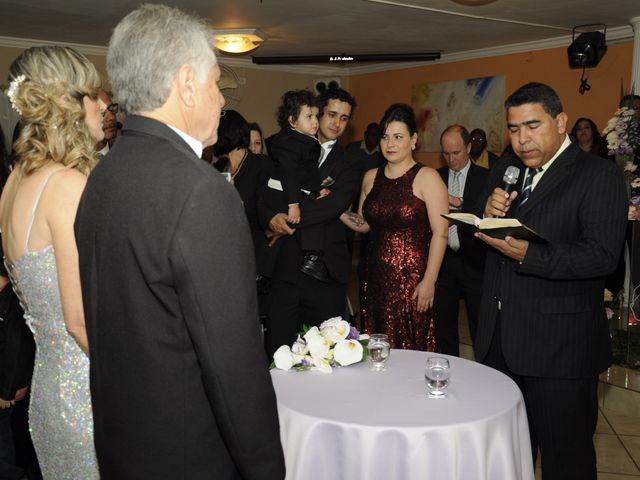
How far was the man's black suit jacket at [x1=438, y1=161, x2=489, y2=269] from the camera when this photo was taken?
13.9ft

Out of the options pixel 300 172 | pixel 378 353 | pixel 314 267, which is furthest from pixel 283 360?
pixel 300 172

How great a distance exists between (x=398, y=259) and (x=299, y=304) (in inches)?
24.9

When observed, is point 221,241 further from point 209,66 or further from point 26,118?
point 26,118

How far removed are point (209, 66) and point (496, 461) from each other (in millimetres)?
1400

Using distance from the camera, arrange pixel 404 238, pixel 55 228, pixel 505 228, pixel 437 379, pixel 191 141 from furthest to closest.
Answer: pixel 404 238 < pixel 505 228 < pixel 437 379 < pixel 55 228 < pixel 191 141

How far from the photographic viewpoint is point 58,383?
1.76 m

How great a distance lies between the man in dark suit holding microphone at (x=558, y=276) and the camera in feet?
7.57

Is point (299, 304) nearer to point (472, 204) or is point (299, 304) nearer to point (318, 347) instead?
point (318, 347)

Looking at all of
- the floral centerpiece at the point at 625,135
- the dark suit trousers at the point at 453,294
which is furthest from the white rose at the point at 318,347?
the floral centerpiece at the point at 625,135

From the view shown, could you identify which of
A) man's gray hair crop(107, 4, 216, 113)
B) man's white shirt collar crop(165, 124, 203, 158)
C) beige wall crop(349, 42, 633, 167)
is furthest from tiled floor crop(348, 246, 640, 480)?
beige wall crop(349, 42, 633, 167)

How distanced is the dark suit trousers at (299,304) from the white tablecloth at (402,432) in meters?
1.49

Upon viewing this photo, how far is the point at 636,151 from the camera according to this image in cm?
490

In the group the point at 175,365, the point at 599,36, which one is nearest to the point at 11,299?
the point at 175,365

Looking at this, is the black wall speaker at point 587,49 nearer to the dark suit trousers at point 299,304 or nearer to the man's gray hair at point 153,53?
the dark suit trousers at point 299,304
